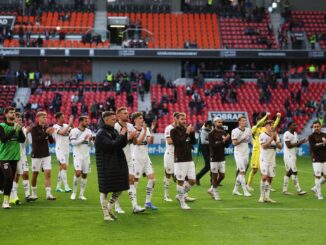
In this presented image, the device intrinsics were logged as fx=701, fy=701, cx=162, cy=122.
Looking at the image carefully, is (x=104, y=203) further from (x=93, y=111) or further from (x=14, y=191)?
(x=93, y=111)

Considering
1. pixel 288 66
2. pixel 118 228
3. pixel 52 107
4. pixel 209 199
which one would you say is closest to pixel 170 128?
pixel 209 199

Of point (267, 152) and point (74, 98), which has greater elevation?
point (74, 98)

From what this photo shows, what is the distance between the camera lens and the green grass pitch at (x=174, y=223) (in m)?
12.2

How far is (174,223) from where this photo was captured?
1388cm

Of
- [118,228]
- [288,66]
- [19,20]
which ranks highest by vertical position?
[19,20]

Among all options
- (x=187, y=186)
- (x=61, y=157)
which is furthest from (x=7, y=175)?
(x=61, y=157)

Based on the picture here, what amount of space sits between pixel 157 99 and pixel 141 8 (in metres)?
12.7

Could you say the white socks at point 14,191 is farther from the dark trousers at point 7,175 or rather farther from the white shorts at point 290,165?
the white shorts at point 290,165

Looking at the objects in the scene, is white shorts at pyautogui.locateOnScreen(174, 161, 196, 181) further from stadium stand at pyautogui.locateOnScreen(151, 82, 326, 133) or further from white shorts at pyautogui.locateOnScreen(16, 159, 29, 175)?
stadium stand at pyautogui.locateOnScreen(151, 82, 326, 133)

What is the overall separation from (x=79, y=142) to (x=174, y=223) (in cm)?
535

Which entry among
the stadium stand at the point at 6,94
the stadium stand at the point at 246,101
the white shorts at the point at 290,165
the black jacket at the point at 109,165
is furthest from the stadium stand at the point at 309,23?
the black jacket at the point at 109,165

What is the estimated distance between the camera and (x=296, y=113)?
4828 centimetres

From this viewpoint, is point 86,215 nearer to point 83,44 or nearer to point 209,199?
point 209,199

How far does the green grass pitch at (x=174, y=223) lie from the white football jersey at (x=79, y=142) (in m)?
1.18
